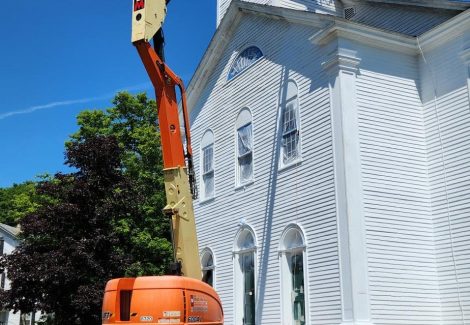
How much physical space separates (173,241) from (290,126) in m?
5.78

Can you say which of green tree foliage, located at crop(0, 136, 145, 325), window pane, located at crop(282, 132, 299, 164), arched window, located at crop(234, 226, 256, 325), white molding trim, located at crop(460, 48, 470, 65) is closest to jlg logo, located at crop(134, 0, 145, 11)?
window pane, located at crop(282, 132, 299, 164)

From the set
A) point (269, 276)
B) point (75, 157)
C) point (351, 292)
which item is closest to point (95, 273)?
point (75, 157)

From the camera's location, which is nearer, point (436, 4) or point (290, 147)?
point (290, 147)

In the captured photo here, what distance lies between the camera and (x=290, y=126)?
49.1 ft

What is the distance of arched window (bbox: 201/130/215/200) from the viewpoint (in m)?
18.6

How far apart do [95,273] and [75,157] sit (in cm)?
406

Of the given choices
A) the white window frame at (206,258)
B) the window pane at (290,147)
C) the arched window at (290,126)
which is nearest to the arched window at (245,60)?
the arched window at (290,126)

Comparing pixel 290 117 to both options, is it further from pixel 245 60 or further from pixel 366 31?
pixel 245 60

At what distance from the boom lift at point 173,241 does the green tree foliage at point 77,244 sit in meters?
7.71

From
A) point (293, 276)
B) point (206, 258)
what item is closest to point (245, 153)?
point (206, 258)

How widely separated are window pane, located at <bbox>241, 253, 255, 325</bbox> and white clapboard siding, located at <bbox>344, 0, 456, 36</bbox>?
26.0 ft

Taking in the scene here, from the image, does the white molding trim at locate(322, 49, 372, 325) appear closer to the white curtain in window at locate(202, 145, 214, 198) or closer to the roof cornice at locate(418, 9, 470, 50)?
the roof cornice at locate(418, 9, 470, 50)

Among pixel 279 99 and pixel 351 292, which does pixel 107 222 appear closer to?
pixel 279 99

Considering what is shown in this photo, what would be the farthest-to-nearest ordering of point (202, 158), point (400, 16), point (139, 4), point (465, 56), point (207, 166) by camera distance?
point (202, 158)
point (207, 166)
point (400, 16)
point (465, 56)
point (139, 4)
